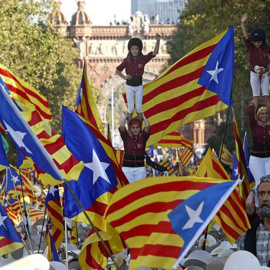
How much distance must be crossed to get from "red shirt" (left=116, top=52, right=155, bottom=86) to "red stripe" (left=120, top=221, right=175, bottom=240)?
7.31 meters

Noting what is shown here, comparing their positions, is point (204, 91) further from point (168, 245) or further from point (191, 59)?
point (168, 245)

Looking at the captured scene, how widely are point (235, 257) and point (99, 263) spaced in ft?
6.87

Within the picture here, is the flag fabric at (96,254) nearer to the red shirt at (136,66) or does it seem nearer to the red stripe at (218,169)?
the red stripe at (218,169)

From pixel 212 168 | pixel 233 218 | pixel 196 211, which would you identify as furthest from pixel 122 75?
pixel 196 211

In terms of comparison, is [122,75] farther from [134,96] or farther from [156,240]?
[156,240]

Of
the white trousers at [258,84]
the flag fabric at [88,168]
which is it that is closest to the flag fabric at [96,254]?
the flag fabric at [88,168]

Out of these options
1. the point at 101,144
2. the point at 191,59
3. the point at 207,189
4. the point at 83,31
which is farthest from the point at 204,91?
the point at 83,31

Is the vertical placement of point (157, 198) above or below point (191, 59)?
below

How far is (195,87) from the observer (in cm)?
1310

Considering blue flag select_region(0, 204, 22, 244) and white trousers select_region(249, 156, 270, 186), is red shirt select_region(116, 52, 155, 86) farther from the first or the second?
blue flag select_region(0, 204, 22, 244)

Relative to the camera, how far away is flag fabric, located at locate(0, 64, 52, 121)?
42.6ft

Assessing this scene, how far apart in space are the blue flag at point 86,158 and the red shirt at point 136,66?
5394 mm

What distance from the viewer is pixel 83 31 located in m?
110

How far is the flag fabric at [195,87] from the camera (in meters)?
12.8
